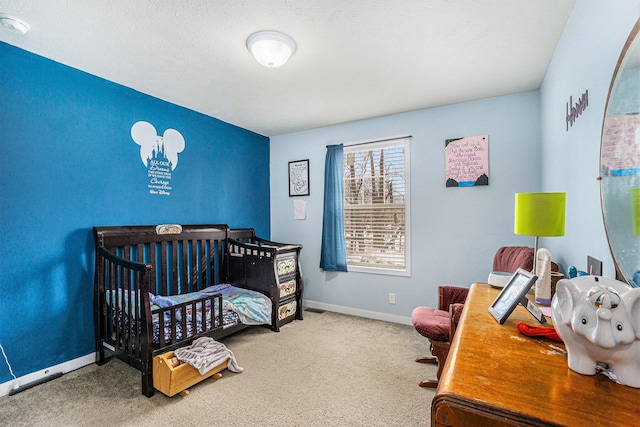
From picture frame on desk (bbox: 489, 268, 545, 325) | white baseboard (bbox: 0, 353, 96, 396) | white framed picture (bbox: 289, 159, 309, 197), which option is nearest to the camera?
picture frame on desk (bbox: 489, 268, 545, 325)

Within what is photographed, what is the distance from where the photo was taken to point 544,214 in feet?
4.68

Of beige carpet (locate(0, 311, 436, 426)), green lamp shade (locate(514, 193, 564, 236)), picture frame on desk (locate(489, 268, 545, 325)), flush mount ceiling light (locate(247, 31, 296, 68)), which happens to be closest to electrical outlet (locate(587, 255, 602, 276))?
green lamp shade (locate(514, 193, 564, 236))

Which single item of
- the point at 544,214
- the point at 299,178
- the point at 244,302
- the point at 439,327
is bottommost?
the point at 244,302

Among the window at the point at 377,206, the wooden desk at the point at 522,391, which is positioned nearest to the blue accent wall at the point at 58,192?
the window at the point at 377,206

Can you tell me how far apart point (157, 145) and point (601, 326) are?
3.29 metres

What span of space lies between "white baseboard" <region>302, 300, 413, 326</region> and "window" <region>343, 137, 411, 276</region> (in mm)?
492

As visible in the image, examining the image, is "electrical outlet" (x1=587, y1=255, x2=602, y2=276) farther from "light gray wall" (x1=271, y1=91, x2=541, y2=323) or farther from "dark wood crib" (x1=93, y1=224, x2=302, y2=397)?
"dark wood crib" (x1=93, y1=224, x2=302, y2=397)

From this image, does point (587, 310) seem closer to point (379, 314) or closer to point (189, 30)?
point (189, 30)

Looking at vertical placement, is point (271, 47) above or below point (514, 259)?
above

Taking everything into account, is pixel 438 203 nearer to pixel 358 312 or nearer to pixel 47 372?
pixel 358 312

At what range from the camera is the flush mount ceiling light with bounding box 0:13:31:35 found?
1743 millimetres

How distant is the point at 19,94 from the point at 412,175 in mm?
3336

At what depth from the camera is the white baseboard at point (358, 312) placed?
3389 mm

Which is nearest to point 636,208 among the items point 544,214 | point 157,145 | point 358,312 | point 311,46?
point 544,214
